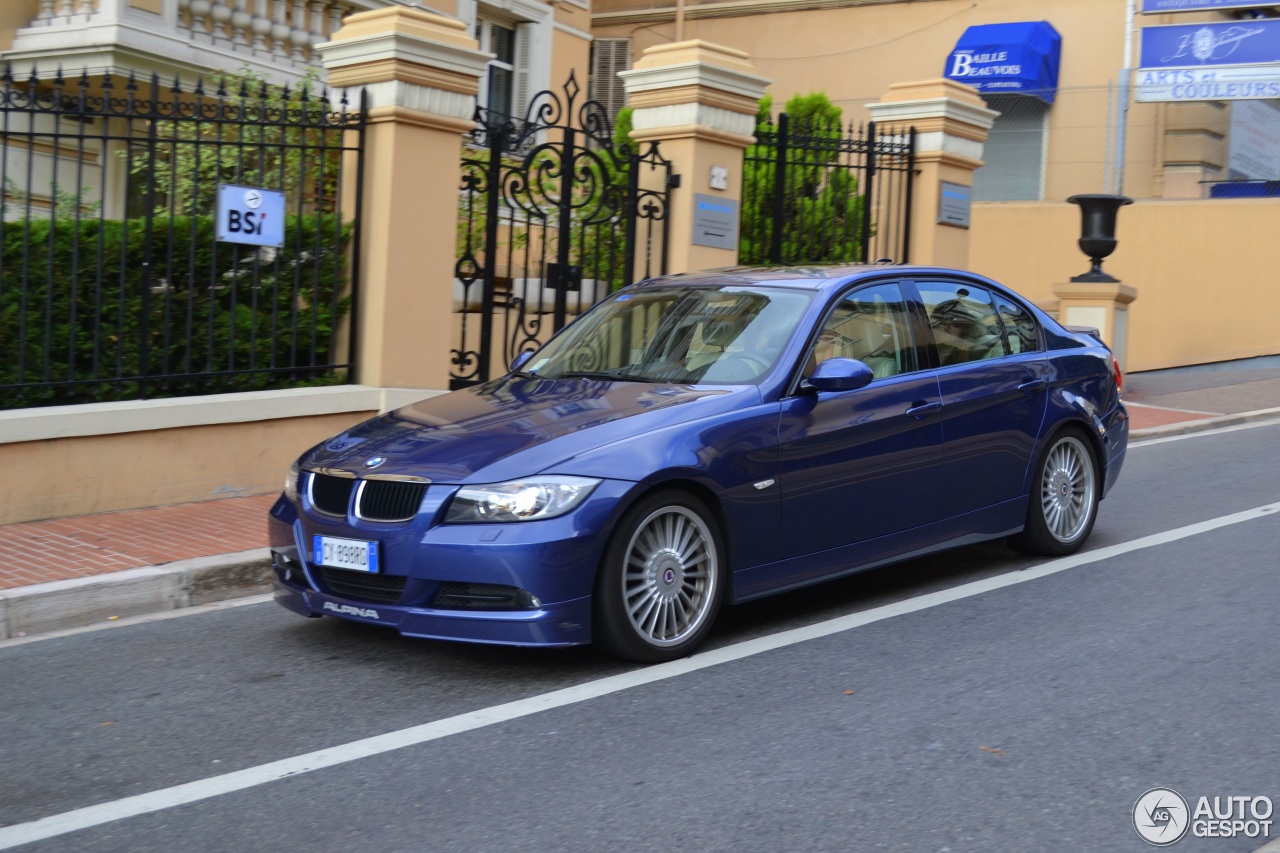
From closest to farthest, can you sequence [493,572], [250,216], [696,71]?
[493,572], [250,216], [696,71]

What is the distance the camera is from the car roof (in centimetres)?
672

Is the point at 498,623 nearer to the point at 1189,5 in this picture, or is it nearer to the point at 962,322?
the point at 962,322

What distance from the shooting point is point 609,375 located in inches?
256

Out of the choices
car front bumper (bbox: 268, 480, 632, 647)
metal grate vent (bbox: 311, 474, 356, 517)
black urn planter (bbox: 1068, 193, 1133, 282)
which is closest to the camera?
car front bumper (bbox: 268, 480, 632, 647)

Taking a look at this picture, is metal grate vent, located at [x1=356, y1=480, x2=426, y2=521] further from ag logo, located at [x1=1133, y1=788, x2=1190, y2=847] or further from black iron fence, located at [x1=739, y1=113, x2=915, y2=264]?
black iron fence, located at [x1=739, y1=113, x2=915, y2=264]

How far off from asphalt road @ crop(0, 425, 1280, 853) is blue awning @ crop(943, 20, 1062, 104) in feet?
53.5

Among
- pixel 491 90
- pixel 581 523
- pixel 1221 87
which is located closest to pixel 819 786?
pixel 581 523

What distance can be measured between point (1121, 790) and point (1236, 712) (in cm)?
101

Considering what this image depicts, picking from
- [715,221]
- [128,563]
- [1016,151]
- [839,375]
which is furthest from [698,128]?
[1016,151]

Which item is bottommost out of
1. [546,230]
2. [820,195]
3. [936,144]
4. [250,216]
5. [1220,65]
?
[250,216]

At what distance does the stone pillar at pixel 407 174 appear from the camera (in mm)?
9516

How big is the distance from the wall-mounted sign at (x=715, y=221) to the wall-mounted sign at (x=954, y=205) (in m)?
3.15

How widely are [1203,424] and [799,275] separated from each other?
8.54 metres

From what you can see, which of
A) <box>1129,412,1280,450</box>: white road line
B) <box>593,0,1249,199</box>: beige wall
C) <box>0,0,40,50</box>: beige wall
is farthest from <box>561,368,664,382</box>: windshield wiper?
<box>593,0,1249,199</box>: beige wall
